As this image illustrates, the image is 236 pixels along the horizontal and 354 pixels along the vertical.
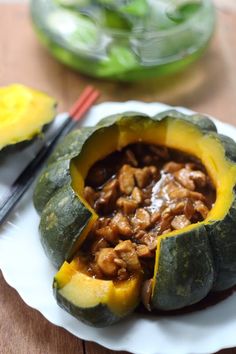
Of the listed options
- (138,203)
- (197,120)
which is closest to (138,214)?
(138,203)

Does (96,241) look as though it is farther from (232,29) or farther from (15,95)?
(232,29)

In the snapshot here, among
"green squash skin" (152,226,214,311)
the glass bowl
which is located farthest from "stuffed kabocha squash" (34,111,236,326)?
the glass bowl

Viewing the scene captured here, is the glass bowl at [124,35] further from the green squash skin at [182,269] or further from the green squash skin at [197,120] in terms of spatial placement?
the green squash skin at [182,269]

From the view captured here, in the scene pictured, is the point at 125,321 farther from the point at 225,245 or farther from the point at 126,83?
the point at 126,83

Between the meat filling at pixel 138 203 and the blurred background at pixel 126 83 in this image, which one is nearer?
the meat filling at pixel 138 203

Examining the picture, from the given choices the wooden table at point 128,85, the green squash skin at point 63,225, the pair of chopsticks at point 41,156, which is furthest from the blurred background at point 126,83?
the green squash skin at point 63,225

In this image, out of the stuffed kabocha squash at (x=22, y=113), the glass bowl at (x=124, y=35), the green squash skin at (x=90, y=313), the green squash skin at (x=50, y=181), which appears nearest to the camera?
the green squash skin at (x=90, y=313)
